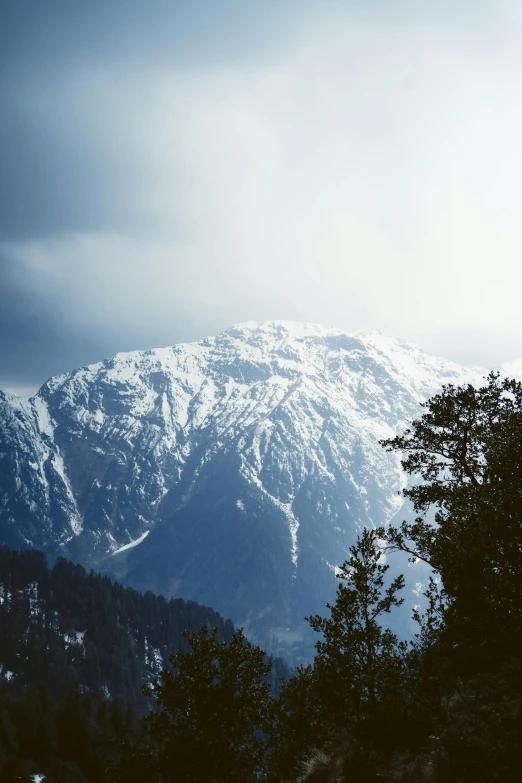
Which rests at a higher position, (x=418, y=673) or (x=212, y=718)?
(x=418, y=673)

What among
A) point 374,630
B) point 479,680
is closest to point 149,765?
point 374,630

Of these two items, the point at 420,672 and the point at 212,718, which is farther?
the point at 212,718

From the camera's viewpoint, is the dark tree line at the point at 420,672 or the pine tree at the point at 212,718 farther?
the pine tree at the point at 212,718

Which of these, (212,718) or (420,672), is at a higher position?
(420,672)

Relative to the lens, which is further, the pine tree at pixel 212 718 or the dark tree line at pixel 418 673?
the pine tree at pixel 212 718

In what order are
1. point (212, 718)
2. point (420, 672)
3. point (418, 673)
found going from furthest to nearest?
point (212, 718) → point (418, 673) → point (420, 672)

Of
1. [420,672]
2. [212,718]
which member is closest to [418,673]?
[420,672]

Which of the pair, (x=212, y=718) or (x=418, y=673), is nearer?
(x=418, y=673)

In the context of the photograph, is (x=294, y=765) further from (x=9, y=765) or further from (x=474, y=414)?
(x=9, y=765)

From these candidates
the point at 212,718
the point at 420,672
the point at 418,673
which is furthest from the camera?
the point at 212,718

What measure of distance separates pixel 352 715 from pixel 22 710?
126 metres

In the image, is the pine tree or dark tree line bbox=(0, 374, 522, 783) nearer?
dark tree line bbox=(0, 374, 522, 783)

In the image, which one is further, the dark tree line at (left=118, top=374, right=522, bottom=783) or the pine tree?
the pine tree

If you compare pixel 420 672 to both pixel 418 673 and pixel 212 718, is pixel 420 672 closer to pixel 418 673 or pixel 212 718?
pixel 418 673
